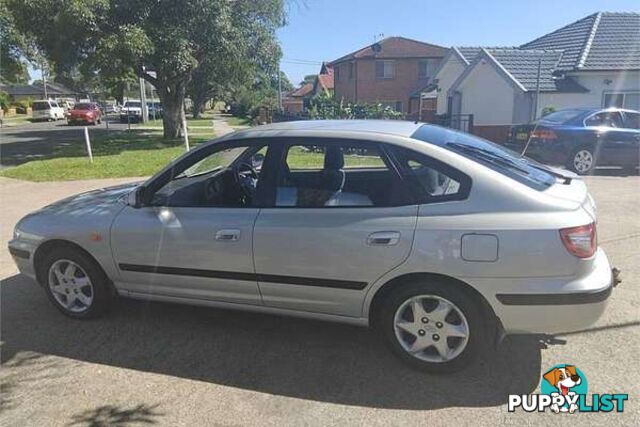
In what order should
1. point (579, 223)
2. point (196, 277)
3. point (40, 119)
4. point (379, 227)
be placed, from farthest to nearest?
point (40, 119)
point (196, 277)
point (379, 227)
point (579, 223)

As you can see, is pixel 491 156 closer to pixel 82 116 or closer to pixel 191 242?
pixel 191 242

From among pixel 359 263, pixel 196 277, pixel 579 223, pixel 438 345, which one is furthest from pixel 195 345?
pixel 579 223

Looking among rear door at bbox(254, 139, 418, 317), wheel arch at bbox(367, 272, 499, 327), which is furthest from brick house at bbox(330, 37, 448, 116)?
wheel arch at bbox(367, 272, 499, 327)

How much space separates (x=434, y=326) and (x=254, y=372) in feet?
3.94

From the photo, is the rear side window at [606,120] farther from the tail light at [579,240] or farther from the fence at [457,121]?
the tail light at [579,240]

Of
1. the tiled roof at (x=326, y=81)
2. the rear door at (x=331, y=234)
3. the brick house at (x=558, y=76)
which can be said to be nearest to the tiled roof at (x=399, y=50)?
the tiled roof at (x=326, y=81)

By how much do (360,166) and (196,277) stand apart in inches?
60.3

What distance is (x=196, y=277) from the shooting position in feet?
12.1

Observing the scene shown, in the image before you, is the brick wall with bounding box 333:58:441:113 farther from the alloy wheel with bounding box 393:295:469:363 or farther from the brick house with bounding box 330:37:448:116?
the alloy wheel with bounding box 393:295:469:363

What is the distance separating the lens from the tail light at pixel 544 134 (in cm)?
1175

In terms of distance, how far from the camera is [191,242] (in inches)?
142

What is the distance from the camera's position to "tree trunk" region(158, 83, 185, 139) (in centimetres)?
2084

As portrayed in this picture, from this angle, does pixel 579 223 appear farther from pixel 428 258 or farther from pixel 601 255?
pixel 428 258

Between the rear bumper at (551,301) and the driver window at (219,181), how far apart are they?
175cm
